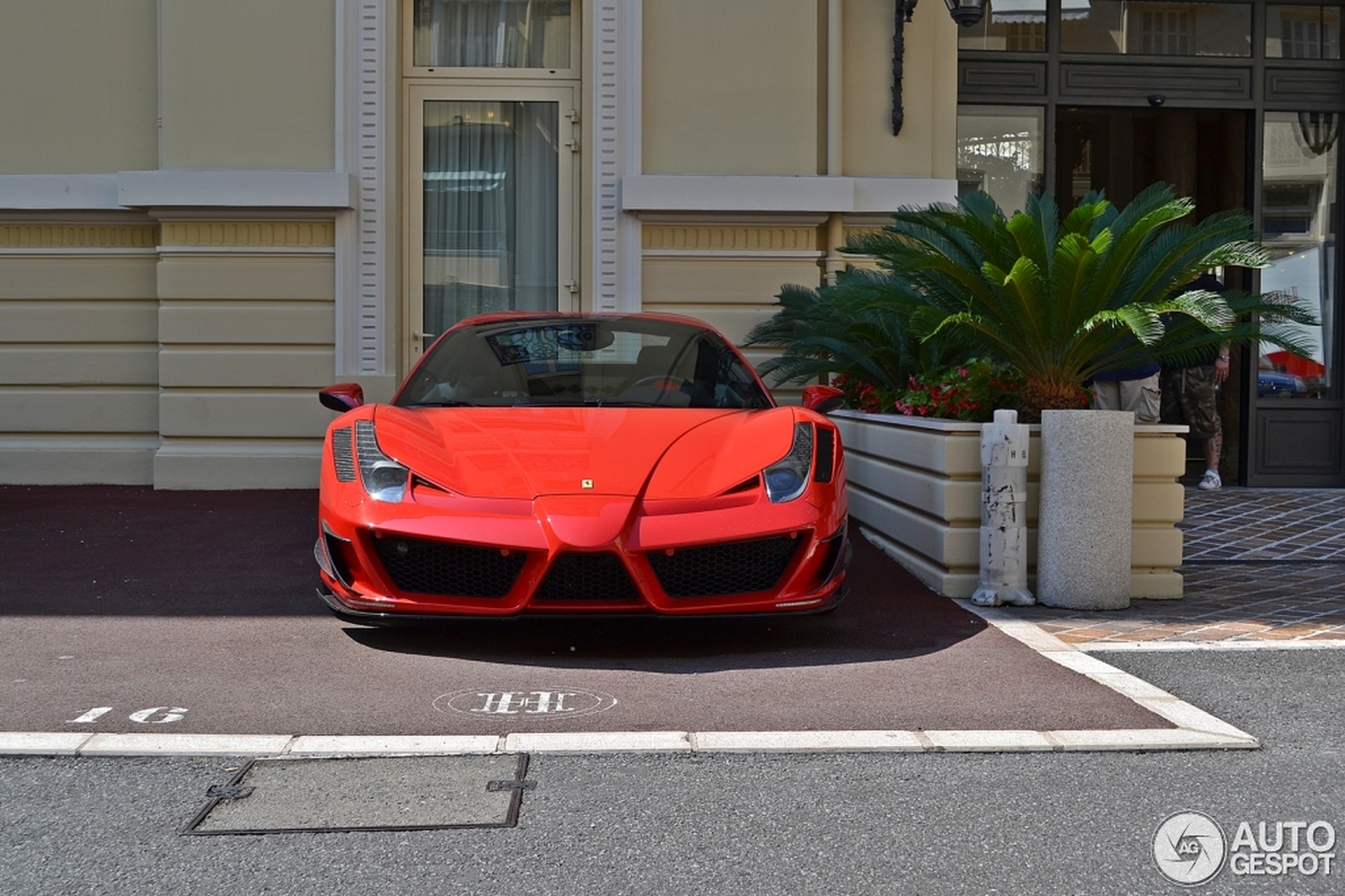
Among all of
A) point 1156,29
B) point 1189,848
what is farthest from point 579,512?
point 1156,29

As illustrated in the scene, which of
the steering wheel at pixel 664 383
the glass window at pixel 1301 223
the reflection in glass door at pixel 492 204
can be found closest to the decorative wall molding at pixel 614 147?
the reflection in glass door at pixel 492 204

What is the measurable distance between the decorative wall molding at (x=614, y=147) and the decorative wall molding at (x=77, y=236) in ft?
12.0

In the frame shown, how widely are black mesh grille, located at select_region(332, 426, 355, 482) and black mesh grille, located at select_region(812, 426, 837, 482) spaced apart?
1815mm

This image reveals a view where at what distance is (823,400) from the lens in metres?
6.55

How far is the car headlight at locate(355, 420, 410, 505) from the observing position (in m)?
5.43

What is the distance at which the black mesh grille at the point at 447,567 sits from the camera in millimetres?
5246

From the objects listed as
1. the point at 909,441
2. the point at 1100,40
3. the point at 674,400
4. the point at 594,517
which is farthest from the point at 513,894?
the point at 1100,40

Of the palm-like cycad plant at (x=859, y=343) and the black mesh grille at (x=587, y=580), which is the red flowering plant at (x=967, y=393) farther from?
the black mesh grille at (x=587, y=580)

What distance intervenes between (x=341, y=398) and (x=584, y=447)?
1.48 m

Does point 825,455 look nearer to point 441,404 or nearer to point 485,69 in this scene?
point 441,404

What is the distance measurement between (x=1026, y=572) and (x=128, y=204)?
7.83m

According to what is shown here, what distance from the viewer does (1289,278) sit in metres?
12.7

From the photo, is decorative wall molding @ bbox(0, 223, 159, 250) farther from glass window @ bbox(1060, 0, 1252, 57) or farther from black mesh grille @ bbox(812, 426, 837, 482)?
glass window @ bbox(1060, 0, 1252, 57)

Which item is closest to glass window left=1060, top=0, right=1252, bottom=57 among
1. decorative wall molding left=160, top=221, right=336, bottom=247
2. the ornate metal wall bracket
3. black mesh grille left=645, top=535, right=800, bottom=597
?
the ornate metal wall bracket
